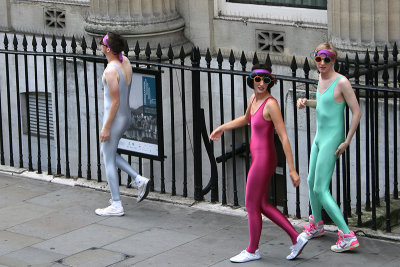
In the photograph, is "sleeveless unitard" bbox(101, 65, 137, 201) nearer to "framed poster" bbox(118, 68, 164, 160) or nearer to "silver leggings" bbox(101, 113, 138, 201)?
"silver leggings" bbox(101, 113, 138, 201)

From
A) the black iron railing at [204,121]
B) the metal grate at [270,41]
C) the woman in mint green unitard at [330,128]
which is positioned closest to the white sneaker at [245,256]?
the woman in mint green unitard at [330,128]

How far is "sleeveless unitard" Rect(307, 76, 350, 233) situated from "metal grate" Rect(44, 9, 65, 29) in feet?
24.7

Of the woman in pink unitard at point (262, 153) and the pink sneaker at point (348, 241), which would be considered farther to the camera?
the pink sneaker at point (348, 241)

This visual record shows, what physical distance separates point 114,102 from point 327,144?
7.60ft

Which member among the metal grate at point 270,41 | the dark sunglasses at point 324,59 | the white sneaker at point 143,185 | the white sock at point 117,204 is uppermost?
the metal grate at point 270,41

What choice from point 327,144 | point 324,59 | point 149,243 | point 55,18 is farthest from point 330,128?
point 55,18

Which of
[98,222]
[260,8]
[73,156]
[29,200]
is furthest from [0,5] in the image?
[98,222]

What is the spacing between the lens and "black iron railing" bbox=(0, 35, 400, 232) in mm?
10062

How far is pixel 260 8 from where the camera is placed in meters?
13.7

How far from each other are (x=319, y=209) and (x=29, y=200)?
11.8ft

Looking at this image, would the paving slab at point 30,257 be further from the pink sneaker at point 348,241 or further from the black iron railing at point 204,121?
the pink sneaker at point 348,241

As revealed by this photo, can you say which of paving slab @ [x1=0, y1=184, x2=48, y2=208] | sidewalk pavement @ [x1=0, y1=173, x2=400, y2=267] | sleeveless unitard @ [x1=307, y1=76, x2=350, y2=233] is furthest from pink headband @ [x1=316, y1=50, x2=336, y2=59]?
paving slab @ [x1=0, y1=184, x2=48, y2=208]

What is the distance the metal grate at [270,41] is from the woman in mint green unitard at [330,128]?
171 inches

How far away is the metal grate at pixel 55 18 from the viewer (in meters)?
15.8
